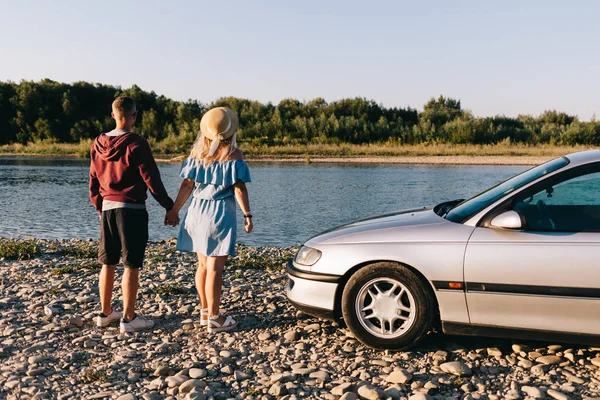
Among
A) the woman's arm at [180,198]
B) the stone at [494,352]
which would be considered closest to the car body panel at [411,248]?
the stone at [494,352]

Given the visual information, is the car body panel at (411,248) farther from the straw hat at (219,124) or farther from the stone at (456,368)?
the straw hat at (219,124)

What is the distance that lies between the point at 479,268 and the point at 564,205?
1.03 m

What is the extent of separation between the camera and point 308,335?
5094mm

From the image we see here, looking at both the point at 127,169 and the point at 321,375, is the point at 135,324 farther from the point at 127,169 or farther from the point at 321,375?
the point at 321,375

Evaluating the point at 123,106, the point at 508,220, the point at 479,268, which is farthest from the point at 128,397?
the point at 508,220

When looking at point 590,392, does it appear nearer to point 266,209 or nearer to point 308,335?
point 308,335

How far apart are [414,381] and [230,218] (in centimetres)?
205

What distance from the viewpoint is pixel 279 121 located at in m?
55.4

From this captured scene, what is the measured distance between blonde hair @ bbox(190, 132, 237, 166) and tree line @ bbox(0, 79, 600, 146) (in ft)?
149

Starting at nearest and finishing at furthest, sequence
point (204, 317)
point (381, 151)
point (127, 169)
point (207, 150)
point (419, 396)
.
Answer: point (419, 396), point (127, 169), point (207, 150), point (204, 317), point (381, 151)

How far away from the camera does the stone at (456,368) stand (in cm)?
416

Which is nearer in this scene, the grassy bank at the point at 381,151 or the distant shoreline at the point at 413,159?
the distant shoreline at the point at 413,159

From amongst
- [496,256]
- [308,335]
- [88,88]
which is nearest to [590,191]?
[496,256]

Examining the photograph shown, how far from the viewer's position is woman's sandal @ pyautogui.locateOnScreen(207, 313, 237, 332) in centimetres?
516
